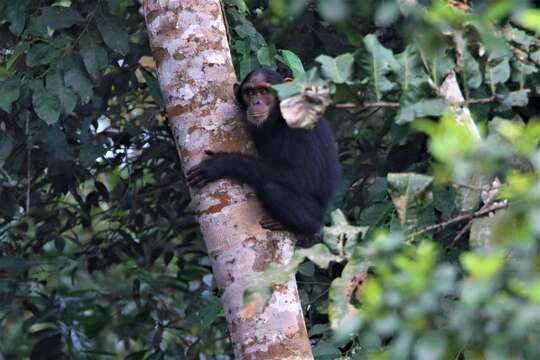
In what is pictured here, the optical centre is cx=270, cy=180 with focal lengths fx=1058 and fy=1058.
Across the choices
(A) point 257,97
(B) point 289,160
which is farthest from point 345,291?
(B) point 289,160

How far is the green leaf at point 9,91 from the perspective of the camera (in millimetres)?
4961

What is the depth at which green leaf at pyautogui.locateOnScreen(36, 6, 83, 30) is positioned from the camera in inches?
198

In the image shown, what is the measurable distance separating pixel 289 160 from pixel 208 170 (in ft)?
4.95

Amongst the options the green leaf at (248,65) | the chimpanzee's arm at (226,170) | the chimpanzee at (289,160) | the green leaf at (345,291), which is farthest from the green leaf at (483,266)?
the green leaf at (248,65)

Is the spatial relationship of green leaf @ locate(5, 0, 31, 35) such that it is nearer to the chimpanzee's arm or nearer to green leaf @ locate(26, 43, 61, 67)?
green leaf @ locate(26, 43, 61, 67)

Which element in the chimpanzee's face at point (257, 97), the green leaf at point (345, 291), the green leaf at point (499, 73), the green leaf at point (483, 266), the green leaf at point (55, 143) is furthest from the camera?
the green leaf at point (55, 143)

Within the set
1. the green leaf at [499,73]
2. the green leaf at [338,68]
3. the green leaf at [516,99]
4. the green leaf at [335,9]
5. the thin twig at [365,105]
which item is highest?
the green leaf at [335,9]

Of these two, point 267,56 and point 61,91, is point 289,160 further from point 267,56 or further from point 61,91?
point 61,91

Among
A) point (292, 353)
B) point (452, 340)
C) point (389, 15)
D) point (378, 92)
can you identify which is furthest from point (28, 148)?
point (452, 340)

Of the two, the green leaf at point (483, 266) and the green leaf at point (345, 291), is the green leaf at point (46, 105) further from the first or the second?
the green leaf at point (483, 266)

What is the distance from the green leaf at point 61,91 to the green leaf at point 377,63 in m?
2.35

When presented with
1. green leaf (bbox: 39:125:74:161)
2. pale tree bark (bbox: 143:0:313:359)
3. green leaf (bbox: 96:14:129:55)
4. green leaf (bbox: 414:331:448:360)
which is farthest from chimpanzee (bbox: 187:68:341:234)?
green leaf (bbox: 414:331:448:360)

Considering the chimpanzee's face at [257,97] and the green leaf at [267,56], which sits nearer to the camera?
the green leaf at [267,56]

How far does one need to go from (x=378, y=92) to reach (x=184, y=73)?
126 cm
